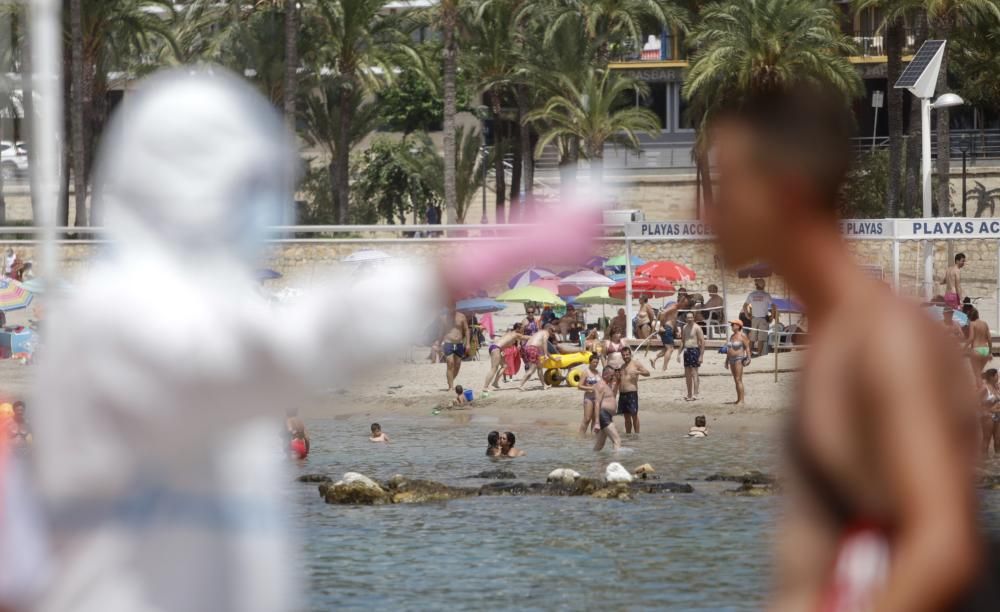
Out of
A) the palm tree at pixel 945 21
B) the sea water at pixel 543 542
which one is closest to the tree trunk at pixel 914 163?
the palm tree at pixel 945 21

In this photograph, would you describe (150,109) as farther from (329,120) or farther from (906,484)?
(329,120)

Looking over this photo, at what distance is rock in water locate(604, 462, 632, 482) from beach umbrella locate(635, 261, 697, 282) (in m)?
11.2

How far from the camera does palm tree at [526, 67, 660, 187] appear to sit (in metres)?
47.8

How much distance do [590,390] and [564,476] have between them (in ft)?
15.4

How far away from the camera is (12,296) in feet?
109

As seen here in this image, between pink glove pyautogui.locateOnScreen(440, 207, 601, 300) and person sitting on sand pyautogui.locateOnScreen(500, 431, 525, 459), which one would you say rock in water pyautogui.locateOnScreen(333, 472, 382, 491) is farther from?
pink glove pyautogui.locateOnScreen(440, 207, 601, 300)

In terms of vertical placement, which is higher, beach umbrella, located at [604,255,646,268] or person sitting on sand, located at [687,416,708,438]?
beach umbrella, located at [604,255,646,268]

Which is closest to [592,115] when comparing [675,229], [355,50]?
[355,50]

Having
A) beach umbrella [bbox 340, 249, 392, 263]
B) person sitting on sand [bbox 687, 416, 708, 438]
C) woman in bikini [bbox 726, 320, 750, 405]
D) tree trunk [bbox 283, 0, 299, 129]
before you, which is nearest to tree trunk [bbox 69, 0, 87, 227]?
tree trunk [bbox 283, 0, 299, 129]

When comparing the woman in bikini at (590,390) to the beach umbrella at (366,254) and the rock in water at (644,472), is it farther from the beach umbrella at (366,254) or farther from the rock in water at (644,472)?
the beach umbrella at (366,254)

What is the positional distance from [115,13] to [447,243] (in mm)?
13336

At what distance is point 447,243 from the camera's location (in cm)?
3712

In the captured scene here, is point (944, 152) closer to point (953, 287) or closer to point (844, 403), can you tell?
point (953, 287)

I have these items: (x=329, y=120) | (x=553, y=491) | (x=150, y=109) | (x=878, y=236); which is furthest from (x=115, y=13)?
(x=150, y=109)
